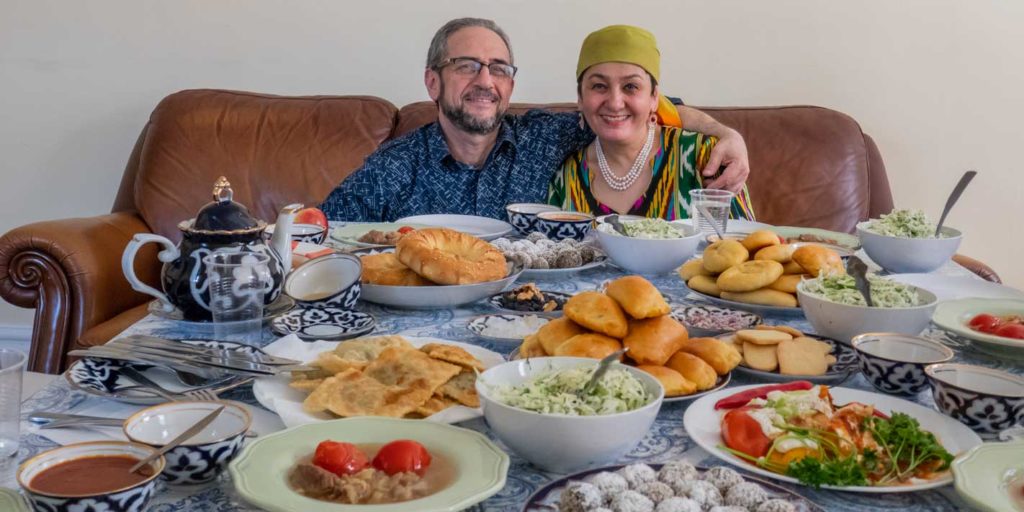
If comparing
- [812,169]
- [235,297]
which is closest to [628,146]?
[812,169]

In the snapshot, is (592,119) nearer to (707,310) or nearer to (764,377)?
(707,310)

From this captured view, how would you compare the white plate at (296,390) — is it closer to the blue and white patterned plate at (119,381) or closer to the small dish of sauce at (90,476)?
the blue and white patterned plate at (119,381)

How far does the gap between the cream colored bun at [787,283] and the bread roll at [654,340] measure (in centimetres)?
45

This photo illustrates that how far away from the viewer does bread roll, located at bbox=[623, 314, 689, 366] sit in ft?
3.83

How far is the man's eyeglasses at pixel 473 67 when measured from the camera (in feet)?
10.1

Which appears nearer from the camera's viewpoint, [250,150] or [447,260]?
[447,260]

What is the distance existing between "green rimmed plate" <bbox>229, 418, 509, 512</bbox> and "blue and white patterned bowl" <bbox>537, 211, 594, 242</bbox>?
1231 millimetres

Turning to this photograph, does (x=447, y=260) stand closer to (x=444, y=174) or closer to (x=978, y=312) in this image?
(x=978, y=312)

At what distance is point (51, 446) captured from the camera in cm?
100

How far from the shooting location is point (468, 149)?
3213mm

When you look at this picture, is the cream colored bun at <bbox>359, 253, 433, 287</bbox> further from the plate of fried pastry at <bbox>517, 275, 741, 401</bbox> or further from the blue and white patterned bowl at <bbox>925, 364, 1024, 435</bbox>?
the blue and white patterned bowl at <bbox>925, 364, 1024, 435</bbox>

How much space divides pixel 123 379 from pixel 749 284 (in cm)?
100

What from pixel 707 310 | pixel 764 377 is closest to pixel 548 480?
pixel 764 377

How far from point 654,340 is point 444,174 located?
208 centimetres
